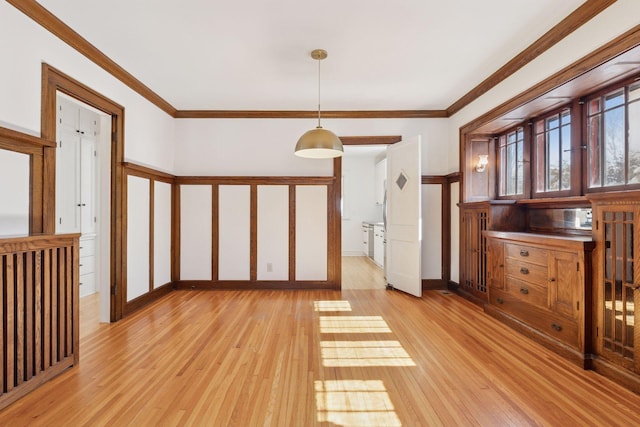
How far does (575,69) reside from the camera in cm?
269

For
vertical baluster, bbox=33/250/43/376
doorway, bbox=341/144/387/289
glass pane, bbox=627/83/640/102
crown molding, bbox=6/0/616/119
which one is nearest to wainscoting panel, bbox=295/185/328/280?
crown molding, bbox=6/0/616/119

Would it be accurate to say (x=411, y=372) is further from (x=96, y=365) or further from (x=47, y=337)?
(x=47, y=337)

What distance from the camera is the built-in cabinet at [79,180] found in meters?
4.56

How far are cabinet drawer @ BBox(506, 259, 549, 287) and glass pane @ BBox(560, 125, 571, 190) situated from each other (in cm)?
91

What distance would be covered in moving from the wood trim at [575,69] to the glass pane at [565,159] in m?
0.52

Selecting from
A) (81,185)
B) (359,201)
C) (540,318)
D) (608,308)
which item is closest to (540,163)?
(540,318)

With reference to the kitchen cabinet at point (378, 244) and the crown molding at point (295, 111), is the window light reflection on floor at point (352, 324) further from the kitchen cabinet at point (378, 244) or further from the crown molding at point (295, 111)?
the kitchen cabinet at point (378, 244)

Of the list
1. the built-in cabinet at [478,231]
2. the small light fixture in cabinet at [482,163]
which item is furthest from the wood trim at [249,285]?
the small light fixture in cabinet at [482,163]

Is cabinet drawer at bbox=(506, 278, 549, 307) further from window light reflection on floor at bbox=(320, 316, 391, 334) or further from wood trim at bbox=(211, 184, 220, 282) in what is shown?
wood trim at bbox=(211, 184, 220, 282)

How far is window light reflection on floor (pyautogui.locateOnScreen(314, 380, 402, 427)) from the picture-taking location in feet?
6.18

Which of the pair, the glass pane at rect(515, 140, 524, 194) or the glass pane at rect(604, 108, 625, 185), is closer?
the glass pane at rect(604, 108, 625, 185)

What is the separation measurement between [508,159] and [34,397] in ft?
17.0

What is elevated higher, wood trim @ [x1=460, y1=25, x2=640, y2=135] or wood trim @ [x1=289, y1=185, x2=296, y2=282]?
wood trim @ [x1=460, y1=25, x2=640, y2=135]

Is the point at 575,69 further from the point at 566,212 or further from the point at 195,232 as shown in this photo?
the point at 195,232
